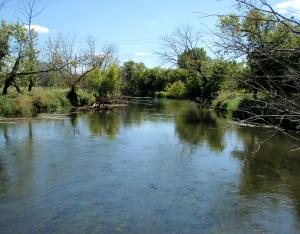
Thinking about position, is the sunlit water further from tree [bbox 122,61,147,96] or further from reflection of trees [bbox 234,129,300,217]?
tree [bbox 122,61,147,96]

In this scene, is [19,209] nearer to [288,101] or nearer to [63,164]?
[63,164]

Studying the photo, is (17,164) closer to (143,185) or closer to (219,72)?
(143,185)

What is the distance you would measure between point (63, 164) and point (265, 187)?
20.8 feet

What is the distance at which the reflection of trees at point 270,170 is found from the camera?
11853mm

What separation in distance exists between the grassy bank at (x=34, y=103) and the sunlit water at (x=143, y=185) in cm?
845

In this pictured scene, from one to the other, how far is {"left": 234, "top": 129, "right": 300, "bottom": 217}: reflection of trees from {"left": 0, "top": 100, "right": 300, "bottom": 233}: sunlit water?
0.10 ft

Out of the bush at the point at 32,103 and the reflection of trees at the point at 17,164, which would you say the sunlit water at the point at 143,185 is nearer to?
the reflection of trees at the point at 17,164

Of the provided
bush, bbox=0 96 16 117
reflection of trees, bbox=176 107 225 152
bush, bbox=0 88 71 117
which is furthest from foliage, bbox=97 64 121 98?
reflection of trees, bbox=176 107 225 152

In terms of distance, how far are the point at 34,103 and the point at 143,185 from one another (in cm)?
2240

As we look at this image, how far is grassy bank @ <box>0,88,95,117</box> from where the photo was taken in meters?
28.0

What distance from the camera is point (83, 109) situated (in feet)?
123

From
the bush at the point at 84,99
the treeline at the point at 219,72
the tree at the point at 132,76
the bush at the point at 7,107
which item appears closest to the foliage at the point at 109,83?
the treeline at the point at 219,72

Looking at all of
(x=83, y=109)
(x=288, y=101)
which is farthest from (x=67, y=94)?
(x=288, y=101)

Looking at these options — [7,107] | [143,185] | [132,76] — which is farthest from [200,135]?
[132,76]
